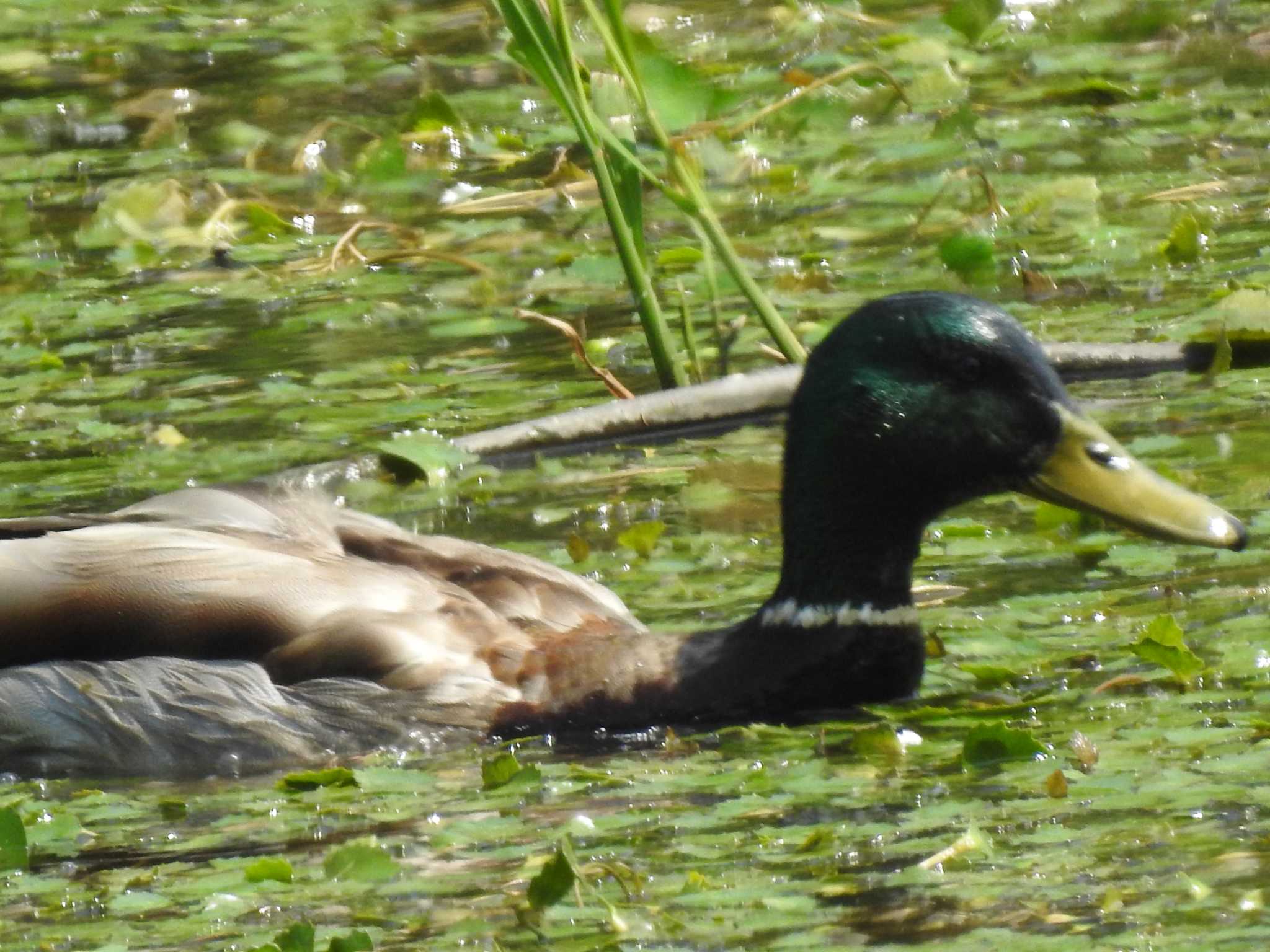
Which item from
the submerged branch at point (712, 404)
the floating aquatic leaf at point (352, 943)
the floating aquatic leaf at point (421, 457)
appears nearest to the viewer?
the floating aquatic leaf at point (352, 943)

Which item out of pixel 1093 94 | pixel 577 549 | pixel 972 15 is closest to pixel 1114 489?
pixel 577 549

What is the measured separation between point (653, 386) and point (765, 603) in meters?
2.15

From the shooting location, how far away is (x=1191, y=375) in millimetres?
7629

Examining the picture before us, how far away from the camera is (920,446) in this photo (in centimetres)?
570

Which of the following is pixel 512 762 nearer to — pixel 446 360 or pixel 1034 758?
pixel 1034 758

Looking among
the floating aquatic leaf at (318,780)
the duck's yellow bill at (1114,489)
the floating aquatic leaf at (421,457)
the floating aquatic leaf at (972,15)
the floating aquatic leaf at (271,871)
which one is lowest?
the floating aquatic leaf at (318,780)

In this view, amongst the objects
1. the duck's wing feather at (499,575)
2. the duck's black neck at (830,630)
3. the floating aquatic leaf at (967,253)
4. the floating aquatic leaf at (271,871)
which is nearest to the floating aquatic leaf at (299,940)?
the floating aquatic leaf at (271,871)

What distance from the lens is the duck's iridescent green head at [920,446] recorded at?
5.62m

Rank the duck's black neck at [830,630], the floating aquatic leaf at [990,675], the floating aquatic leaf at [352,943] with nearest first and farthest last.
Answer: the floating aquatic leaf at [352,943], the floating aquatic leaf at [990,675], the duck's black neck at [830,630]

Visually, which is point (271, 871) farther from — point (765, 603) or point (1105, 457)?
point (1105, 457)

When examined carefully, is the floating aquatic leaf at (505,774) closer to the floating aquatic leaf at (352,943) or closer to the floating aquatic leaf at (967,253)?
the floating aquatic leaf at (352,943)

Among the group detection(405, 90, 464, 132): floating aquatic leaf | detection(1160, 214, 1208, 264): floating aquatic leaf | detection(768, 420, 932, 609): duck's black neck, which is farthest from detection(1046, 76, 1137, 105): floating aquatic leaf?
detection(768, 420, 932, 609): duck's black neck

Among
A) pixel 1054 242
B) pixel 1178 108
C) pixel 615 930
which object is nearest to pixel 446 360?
pixel 1054 242

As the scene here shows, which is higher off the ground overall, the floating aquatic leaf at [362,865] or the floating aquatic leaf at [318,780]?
the floating aquatic leaf at [362,865]
